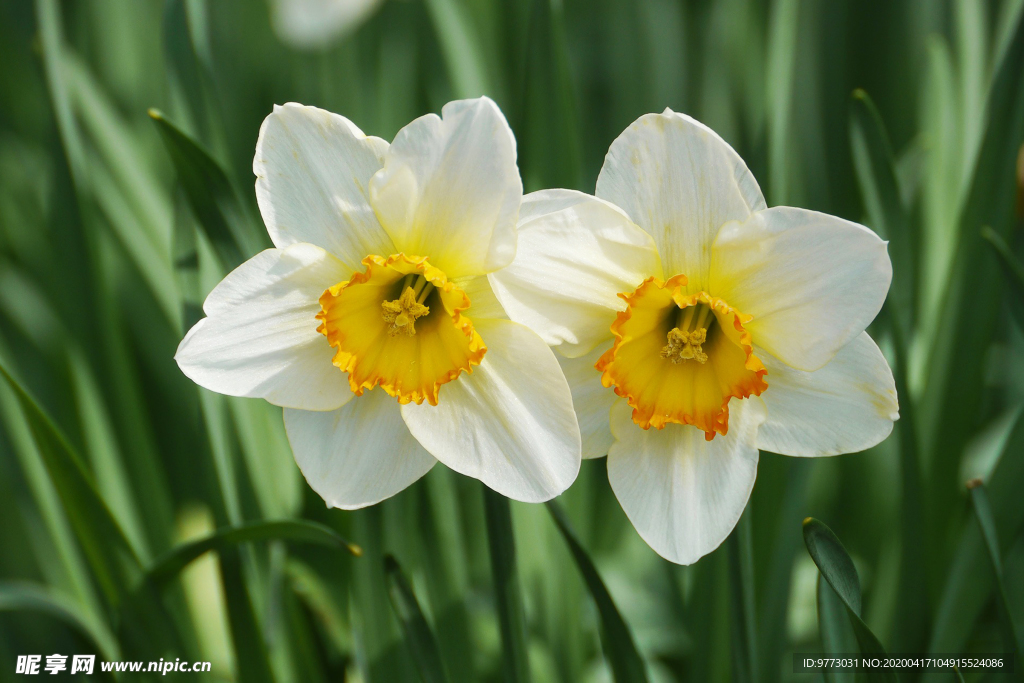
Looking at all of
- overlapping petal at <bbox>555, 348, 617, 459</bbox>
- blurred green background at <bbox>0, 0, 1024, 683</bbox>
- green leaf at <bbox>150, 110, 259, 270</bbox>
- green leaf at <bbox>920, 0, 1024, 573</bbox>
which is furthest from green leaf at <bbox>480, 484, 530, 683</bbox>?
green leaf at <bbox>920, 0, 1024, 573</bbox>

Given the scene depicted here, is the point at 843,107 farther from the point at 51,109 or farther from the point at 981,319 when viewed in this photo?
the point at 51,109

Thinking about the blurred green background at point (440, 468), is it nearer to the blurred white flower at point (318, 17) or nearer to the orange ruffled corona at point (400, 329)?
the blurred white flower at point (318, 17)

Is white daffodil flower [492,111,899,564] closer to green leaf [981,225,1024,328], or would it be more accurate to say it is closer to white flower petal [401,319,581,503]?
white flower petal [401,319,581,503]

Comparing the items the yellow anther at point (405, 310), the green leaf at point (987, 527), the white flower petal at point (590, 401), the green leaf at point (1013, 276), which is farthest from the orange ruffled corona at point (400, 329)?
the green leaf at point (1013, 276)

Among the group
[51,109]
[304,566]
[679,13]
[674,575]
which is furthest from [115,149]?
[679,13]

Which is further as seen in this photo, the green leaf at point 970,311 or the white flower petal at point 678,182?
the green leaf at point 970,311

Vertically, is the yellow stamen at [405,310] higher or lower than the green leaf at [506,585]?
higher

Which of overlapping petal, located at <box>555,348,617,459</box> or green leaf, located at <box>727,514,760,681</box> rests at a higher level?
overlapping petal, located at <box>555,348,617,459</box>
